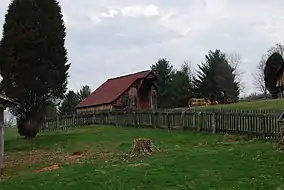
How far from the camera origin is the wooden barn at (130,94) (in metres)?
50.2

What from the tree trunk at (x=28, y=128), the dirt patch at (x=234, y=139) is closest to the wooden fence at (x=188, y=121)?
the dirt patch at (x=234, y=139)

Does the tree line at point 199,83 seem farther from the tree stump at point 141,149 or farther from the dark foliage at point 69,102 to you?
the tree stump at point 141,149

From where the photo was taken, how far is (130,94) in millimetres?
50656

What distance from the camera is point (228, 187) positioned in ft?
37.1

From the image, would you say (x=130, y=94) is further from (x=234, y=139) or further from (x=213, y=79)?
(x=234, y=139)

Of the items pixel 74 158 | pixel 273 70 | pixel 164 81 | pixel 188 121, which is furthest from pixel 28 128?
pixel 164 81

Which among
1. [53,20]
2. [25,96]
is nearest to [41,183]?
[25,96]

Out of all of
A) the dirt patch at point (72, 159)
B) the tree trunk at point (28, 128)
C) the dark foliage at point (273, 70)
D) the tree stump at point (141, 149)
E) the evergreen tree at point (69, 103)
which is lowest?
the dirt patch at point (72, 159)

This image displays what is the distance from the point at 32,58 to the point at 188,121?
958 cm

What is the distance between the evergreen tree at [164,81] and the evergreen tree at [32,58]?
33869mm

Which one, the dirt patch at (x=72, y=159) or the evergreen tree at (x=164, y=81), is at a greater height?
the evergreen tree at (x=164, y=81)

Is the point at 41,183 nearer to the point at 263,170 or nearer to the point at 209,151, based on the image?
the point at 263,170

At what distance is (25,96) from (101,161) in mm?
12936

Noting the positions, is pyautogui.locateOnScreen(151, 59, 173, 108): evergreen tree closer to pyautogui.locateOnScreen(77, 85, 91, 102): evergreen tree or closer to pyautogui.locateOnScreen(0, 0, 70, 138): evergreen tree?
pyautogui.locateOnScreen(77, 85, 91, 102): evergreen tree
